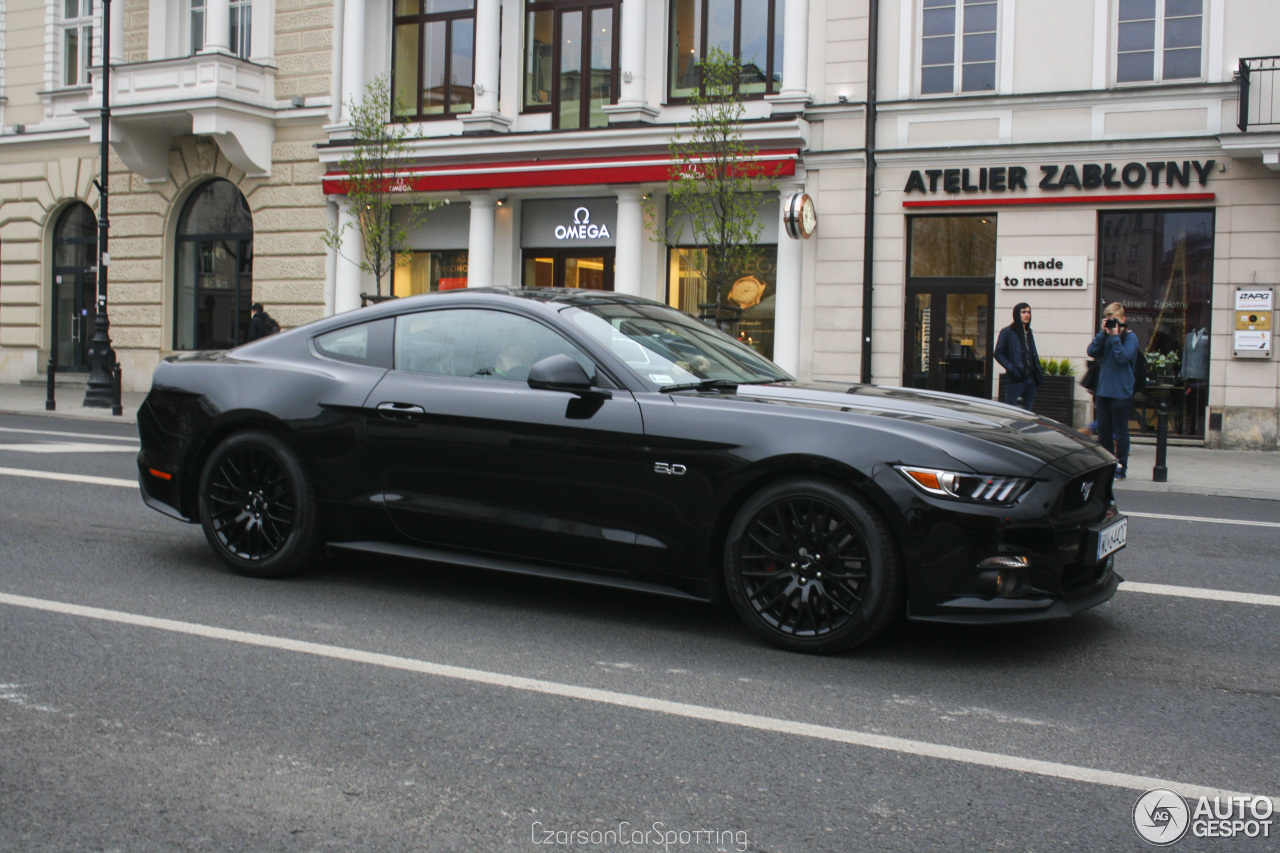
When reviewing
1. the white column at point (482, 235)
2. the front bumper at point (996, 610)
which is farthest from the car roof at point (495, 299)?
the white column at point (482, 235)

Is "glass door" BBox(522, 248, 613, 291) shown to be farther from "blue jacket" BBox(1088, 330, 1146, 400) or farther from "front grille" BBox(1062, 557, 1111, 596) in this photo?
"front grille" BBox(1062, 557, 1111, 596)

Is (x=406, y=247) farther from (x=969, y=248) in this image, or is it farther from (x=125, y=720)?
(x=125, y=720)

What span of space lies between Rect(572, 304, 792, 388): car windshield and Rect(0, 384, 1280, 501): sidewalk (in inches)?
267

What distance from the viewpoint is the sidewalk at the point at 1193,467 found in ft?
38.7

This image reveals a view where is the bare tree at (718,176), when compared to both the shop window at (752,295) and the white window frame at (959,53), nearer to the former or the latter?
the shop window at (752,295)

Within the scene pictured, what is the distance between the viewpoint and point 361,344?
6023 millimetres

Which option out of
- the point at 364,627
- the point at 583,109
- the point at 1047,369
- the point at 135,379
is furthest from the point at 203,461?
the point at 135,379

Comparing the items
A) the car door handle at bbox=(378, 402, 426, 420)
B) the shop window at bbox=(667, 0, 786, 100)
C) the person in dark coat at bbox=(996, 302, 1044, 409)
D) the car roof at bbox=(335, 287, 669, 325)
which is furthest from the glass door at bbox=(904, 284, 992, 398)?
the car door handle at bbox=(378, 402, 426, 420)

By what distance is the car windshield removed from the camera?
5414mm

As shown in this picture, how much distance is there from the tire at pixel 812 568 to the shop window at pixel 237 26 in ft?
71.5

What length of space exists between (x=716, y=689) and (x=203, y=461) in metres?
3.26

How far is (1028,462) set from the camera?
461 centimetres

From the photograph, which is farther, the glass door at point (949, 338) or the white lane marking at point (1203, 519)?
the glass door at point (949, 338)

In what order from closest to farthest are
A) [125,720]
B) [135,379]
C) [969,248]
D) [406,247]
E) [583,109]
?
[125,720] → [969,248] → [583,109] → [406,247] → [135,379]
